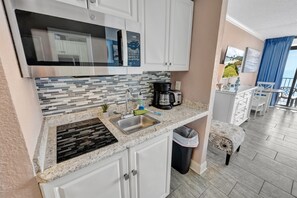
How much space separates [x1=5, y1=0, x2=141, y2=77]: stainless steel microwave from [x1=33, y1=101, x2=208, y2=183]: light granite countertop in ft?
1.48

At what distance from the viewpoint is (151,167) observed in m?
1.08

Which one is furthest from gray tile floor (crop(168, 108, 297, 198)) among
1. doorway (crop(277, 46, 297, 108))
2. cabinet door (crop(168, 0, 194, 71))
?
doorway (crop(277, 46, 297, 108))

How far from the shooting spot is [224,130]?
196cm

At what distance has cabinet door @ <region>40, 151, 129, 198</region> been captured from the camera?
0.66m

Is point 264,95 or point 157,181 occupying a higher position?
point 264,95

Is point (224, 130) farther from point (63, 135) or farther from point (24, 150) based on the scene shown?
point (24, 150)

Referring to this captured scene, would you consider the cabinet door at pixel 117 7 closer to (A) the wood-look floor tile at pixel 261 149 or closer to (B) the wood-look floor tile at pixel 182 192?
(B) the wood-look floor tile at pixel 182 192

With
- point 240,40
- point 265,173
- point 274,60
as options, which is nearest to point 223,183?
point 265,173

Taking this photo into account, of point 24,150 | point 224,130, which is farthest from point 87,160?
point 224,130

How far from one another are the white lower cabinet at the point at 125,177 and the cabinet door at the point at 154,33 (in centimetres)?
73

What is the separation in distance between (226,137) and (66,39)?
2.08 m

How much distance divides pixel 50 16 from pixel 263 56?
20.6 feet

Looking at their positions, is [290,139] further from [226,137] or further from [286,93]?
[286,93]

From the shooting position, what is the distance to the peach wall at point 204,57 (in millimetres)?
1305
